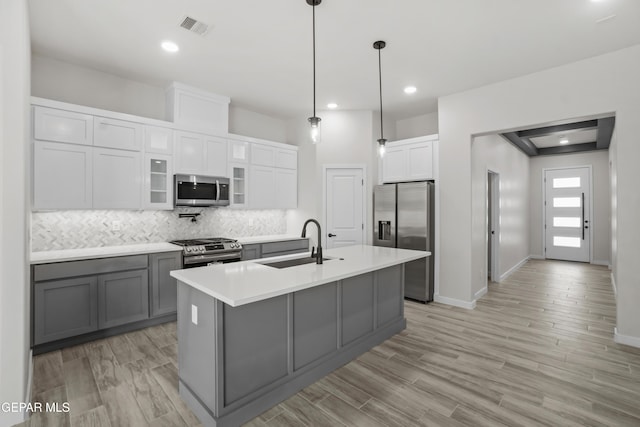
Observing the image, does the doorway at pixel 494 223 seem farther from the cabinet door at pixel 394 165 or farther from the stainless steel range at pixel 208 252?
the stainless steel range at pixel 208 252

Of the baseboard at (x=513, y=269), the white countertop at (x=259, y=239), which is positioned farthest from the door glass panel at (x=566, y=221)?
the white countertop at (x=259, y=239)

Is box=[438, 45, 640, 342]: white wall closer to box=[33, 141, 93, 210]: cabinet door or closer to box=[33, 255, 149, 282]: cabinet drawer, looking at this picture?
box=[33, 255, 149, 282]: cabinet drawer

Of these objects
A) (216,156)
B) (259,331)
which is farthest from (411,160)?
(259,331)

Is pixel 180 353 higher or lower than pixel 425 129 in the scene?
lower

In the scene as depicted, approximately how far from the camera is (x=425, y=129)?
5.45 meters

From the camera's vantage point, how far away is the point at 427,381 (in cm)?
255

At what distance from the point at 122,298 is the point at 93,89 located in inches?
98.0

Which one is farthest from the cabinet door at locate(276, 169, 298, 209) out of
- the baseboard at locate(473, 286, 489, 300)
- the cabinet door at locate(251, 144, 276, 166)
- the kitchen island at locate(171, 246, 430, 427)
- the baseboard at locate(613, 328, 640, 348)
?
the baseboard at locate(613, 328, 640, 348)

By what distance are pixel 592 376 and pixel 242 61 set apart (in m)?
4.48

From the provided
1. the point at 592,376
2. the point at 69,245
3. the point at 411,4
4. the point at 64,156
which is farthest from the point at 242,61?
the point at 592,376

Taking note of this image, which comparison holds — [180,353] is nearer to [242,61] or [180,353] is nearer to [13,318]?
[13,318]

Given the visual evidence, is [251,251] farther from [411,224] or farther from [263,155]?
[411,224]

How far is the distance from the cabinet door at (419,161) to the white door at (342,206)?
85 centimetres

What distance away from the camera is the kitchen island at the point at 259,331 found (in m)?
1.99
